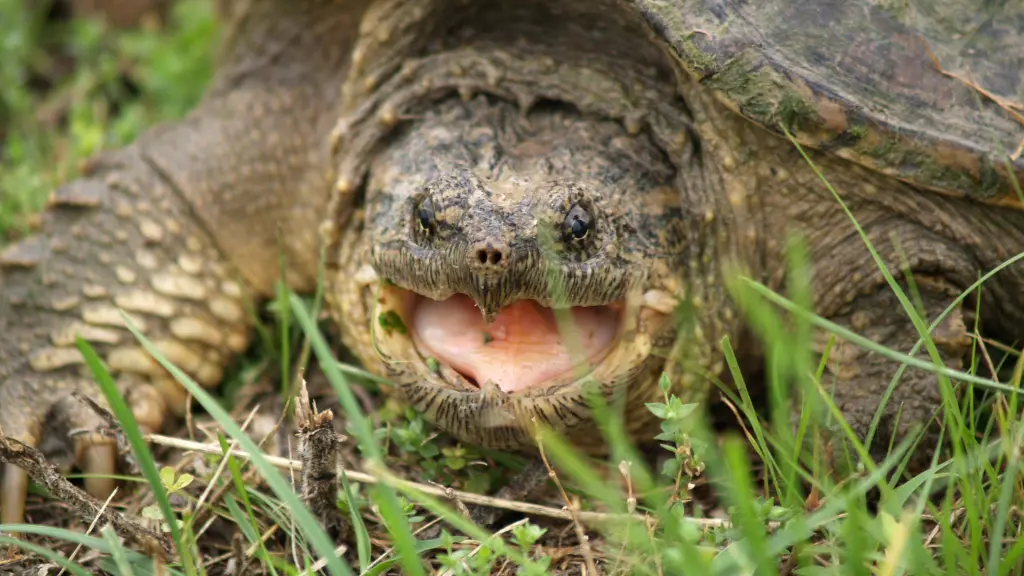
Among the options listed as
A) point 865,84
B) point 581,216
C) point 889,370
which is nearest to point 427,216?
point 581,216

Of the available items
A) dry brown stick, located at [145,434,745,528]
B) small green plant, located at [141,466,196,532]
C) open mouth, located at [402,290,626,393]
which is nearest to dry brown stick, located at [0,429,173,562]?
small green plant, located at [141,466,196,532]

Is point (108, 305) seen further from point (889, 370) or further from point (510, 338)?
point (889, 370)

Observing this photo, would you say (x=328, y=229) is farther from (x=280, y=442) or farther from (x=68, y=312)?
(x=68, y=312)

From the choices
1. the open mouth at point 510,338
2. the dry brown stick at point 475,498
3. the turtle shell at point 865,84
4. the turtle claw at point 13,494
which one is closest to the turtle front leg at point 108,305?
the turtle claw at point 13,494

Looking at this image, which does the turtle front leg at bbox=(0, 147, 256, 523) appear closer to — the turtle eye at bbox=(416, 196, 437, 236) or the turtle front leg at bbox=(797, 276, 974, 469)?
the turtle eye at bbox=(416, 196, 437, 236)

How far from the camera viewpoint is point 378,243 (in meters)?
2.44

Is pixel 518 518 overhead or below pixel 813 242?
below

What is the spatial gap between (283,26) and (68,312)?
1204 mm

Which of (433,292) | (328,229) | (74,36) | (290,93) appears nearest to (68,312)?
(328,229)

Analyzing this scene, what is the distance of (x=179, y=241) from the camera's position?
3045mm

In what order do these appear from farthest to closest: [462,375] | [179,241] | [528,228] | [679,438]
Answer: [179,241] < [462,375] < [528,228] < [679,438]

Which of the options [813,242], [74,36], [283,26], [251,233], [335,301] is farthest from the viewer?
[74,36]

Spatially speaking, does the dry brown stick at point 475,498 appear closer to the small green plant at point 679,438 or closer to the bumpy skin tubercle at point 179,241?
the small green plant at point 679,438

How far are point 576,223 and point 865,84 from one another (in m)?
0.78
